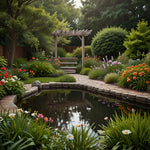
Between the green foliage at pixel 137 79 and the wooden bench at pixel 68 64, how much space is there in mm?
5910

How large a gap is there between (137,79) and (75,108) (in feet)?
8.23

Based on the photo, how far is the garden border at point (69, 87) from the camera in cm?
389

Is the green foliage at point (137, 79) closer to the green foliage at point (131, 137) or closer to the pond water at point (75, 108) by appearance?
the pond water at point (75, 108)

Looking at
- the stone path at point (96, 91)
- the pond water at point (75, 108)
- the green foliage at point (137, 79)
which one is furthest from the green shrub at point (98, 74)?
the pond water at point (75, 108)

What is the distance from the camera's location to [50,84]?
22.9 feet

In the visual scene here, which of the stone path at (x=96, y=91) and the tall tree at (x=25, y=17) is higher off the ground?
the tall tree at (x=25, y=17)

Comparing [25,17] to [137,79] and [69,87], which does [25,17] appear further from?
[137,79]

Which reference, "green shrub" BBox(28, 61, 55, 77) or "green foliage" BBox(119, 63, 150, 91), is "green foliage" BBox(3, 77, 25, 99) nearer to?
"green foliage" BBox(119, 63, 150, 91)

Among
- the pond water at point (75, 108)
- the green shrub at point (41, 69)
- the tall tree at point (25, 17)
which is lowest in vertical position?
the pond water at point (75, 108)

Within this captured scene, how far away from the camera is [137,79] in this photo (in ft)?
18.2

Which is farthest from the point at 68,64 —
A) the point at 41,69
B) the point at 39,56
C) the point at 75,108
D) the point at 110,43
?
the point at 75,108

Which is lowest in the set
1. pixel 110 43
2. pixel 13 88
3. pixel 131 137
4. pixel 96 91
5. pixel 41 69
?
pixel 96 91

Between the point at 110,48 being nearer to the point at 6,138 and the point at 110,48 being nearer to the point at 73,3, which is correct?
the point at 6,138

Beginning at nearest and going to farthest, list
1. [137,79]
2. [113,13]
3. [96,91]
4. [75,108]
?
1. [75,108]
2. [137,79]
3. [96,91]
4. [113,13]
